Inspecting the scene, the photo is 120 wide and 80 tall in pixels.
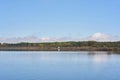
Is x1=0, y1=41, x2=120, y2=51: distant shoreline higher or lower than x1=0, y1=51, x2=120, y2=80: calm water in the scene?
higher

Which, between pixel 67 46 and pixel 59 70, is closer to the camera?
pixel 59 70

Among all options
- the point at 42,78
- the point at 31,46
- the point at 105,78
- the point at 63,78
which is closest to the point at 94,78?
the point at 105,78

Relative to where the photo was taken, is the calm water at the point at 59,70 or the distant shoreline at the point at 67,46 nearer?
the calm water at the point at 59,70

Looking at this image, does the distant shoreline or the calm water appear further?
the distant shoreline

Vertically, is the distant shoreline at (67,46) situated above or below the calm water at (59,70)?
above

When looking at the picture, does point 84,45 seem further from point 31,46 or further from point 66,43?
point 31,46

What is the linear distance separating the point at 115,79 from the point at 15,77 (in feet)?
20.7

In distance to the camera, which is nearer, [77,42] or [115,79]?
[115,79]

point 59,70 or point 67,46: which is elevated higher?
point 67,46

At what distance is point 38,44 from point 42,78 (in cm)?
11197

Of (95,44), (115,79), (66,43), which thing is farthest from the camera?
(66,43)

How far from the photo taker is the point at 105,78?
1870cm

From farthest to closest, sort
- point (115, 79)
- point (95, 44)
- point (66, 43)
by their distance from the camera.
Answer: point (66, 43)
point (95, 44)
point (115, 79)

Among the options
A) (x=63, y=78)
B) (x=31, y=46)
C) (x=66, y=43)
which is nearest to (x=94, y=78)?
(x=63, y=78)
